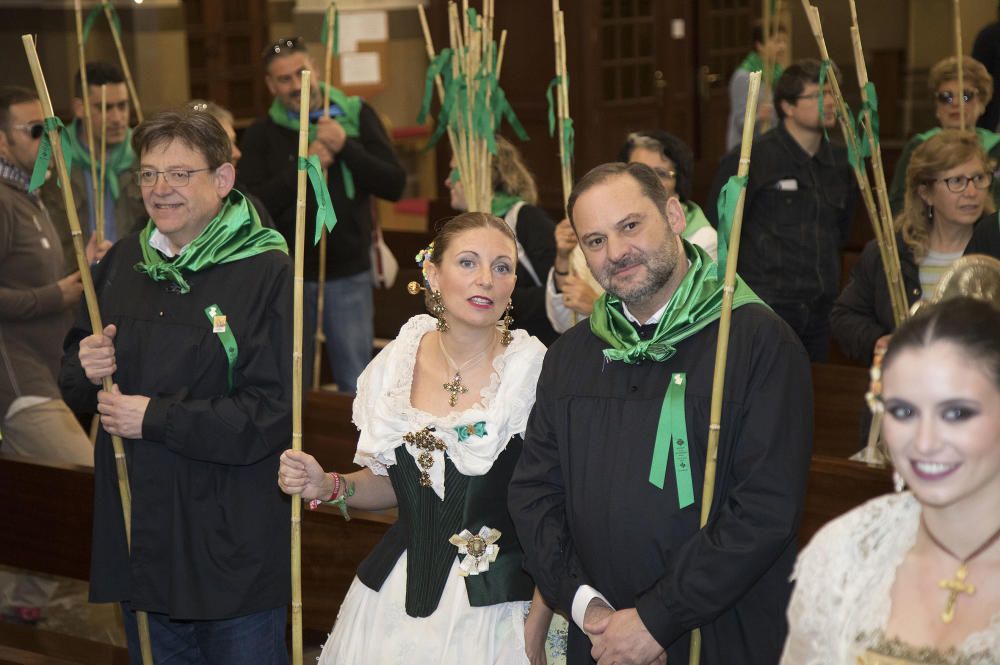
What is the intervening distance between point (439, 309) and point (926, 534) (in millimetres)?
1314

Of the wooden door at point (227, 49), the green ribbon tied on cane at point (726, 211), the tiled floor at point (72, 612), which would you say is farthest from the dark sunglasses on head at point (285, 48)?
the wooden door at point (227, 49)

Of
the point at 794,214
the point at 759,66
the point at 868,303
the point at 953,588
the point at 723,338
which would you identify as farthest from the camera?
the point at 759,66

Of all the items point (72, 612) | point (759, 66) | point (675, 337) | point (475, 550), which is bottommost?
point (72, 612)

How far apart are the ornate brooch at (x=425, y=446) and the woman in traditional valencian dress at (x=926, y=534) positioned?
1.01 m

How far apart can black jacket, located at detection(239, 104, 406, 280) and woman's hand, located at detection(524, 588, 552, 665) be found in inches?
113

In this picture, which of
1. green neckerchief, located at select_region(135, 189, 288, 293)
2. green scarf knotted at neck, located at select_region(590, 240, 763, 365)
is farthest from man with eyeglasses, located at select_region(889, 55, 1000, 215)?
green neckerchief, located at select_region(135, 189, 288, 293)

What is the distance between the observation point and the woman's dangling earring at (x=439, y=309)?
2.90m

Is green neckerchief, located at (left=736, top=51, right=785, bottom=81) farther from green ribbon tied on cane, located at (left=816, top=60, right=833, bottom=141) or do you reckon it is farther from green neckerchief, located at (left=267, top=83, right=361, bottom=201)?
green neckerchief, located at (left=267, top=83, right=361, bottom=201)

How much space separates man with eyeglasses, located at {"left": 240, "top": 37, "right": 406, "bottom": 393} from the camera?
5.31m

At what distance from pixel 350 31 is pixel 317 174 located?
27.3 ft

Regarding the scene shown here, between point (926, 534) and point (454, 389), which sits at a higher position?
point (454, 389)

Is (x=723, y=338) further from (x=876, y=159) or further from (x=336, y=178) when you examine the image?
(x=336, y=178)

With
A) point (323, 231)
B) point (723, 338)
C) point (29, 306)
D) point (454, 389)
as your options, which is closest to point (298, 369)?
point (454, 389)

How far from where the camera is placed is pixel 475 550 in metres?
2.76
